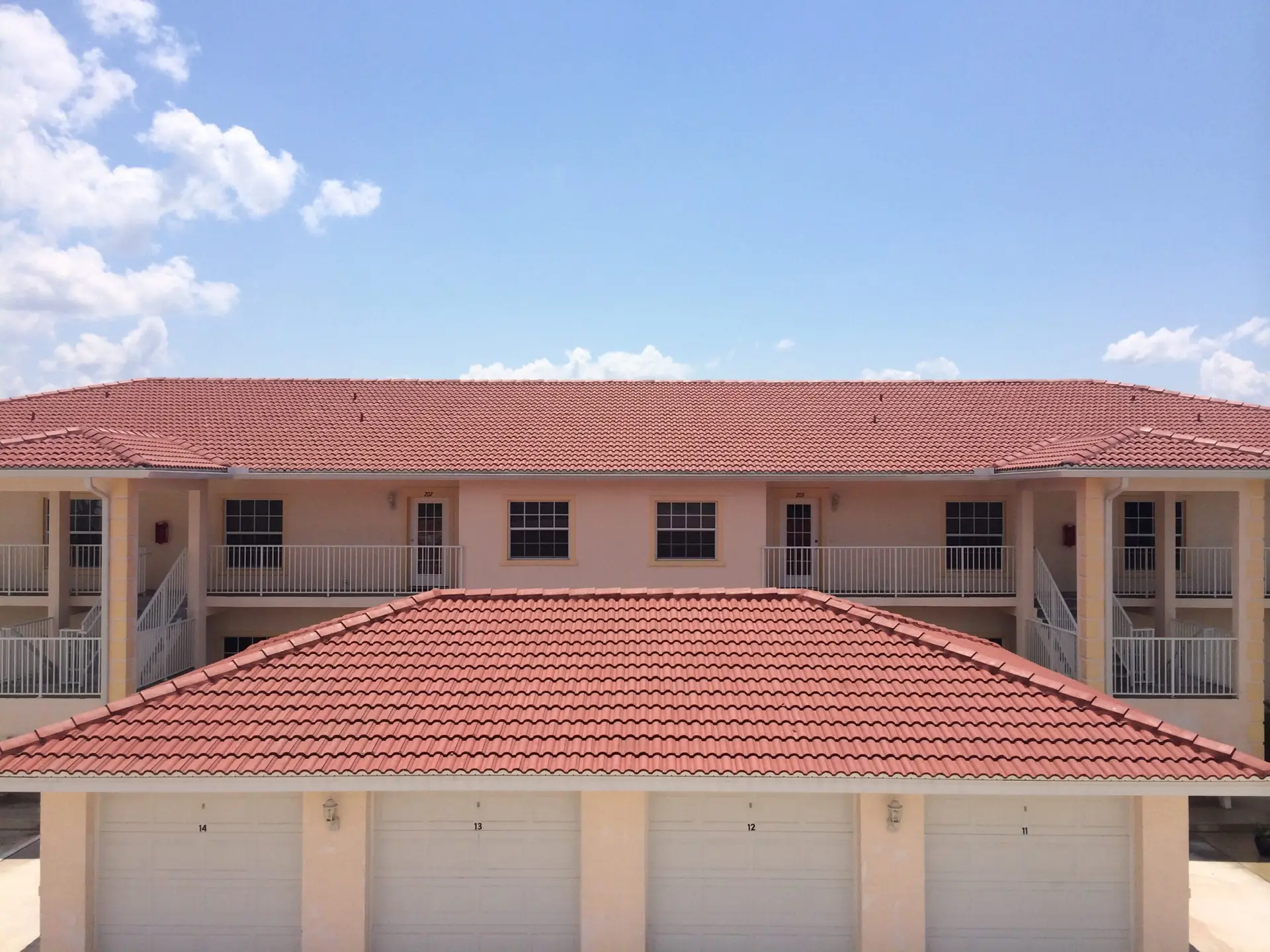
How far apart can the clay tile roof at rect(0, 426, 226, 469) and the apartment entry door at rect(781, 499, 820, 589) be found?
12046mm

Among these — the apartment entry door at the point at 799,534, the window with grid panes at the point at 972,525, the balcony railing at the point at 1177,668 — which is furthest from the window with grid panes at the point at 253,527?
the balcony railing at the point at 1177,668

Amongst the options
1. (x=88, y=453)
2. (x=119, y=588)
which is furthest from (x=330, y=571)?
(x=88, y=453)

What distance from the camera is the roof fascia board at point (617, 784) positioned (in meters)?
7.41

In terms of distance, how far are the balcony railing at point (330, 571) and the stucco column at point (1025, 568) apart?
11.6 meters

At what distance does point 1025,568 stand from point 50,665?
62.2 feet

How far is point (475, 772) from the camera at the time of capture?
24.2ft

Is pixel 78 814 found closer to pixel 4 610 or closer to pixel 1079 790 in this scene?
pixel 1079 790

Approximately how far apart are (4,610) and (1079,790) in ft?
66.3

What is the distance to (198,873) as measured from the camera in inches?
325

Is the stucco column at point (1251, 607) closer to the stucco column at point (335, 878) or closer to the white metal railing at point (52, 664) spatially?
the stucco column at point (335, 878)

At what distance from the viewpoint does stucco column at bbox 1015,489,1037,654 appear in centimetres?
1595

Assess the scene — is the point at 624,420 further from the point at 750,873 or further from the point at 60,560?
the point at 60,560

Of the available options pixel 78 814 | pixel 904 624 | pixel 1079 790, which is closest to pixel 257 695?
pixel 78 814

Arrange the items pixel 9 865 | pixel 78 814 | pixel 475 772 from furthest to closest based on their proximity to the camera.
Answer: pixel 9 865, pixel 78 814, pixel 475 772
